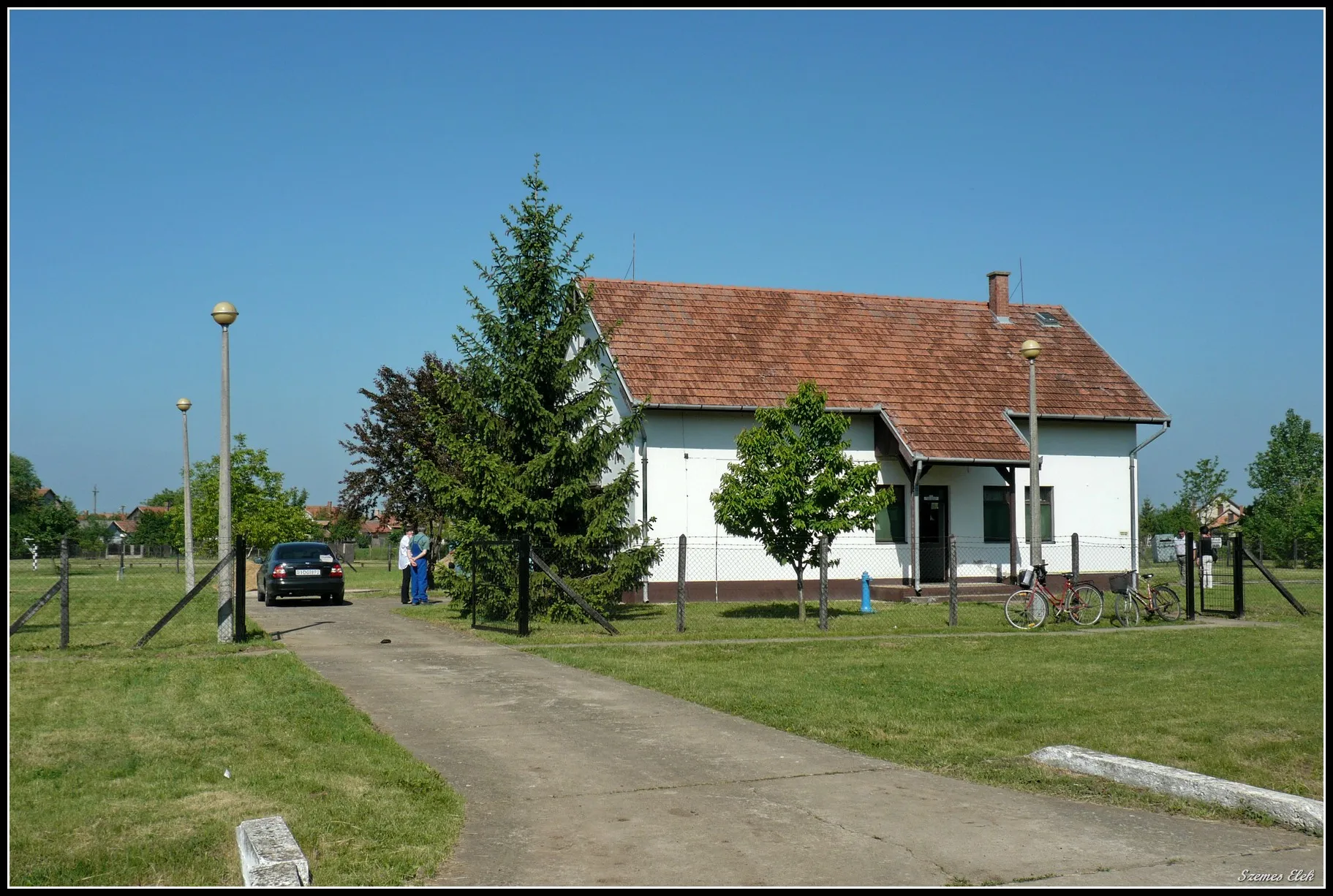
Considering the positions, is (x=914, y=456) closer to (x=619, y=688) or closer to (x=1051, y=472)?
(x=1051, y=472)

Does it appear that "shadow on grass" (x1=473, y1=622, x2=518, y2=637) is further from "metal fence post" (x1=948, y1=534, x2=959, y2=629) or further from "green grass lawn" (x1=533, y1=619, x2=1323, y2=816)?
"metal fence post" (x1=948, y1=534, x2=959, y2=629)

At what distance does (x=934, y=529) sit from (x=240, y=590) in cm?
1743

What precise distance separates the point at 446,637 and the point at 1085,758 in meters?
11.8

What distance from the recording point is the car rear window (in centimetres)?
2842

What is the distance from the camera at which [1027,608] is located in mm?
20266

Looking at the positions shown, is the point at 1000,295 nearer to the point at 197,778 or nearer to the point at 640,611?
the point at 640,611

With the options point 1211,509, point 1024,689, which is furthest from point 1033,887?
point 1211,509

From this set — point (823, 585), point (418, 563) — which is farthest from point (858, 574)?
point (418, 563)

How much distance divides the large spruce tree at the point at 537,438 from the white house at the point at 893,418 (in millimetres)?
4381

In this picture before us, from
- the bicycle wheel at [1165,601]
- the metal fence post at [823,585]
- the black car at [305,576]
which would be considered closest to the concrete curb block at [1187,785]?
the metal fence post at [823,585]

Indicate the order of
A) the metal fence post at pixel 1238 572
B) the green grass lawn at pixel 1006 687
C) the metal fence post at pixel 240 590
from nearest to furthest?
the green grass lawn at pixel 1006 687 < the metal fence post at pixel 240 590 < the metal fence post at pixel 1238 572

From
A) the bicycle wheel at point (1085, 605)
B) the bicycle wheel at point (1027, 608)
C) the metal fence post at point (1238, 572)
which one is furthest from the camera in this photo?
the metal fence post at point (1238, 572)

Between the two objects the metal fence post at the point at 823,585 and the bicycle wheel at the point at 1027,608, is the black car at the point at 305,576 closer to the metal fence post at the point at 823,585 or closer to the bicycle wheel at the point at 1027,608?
the metal fence post at the point at 823,585

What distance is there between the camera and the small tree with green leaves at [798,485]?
20312 millimetres
